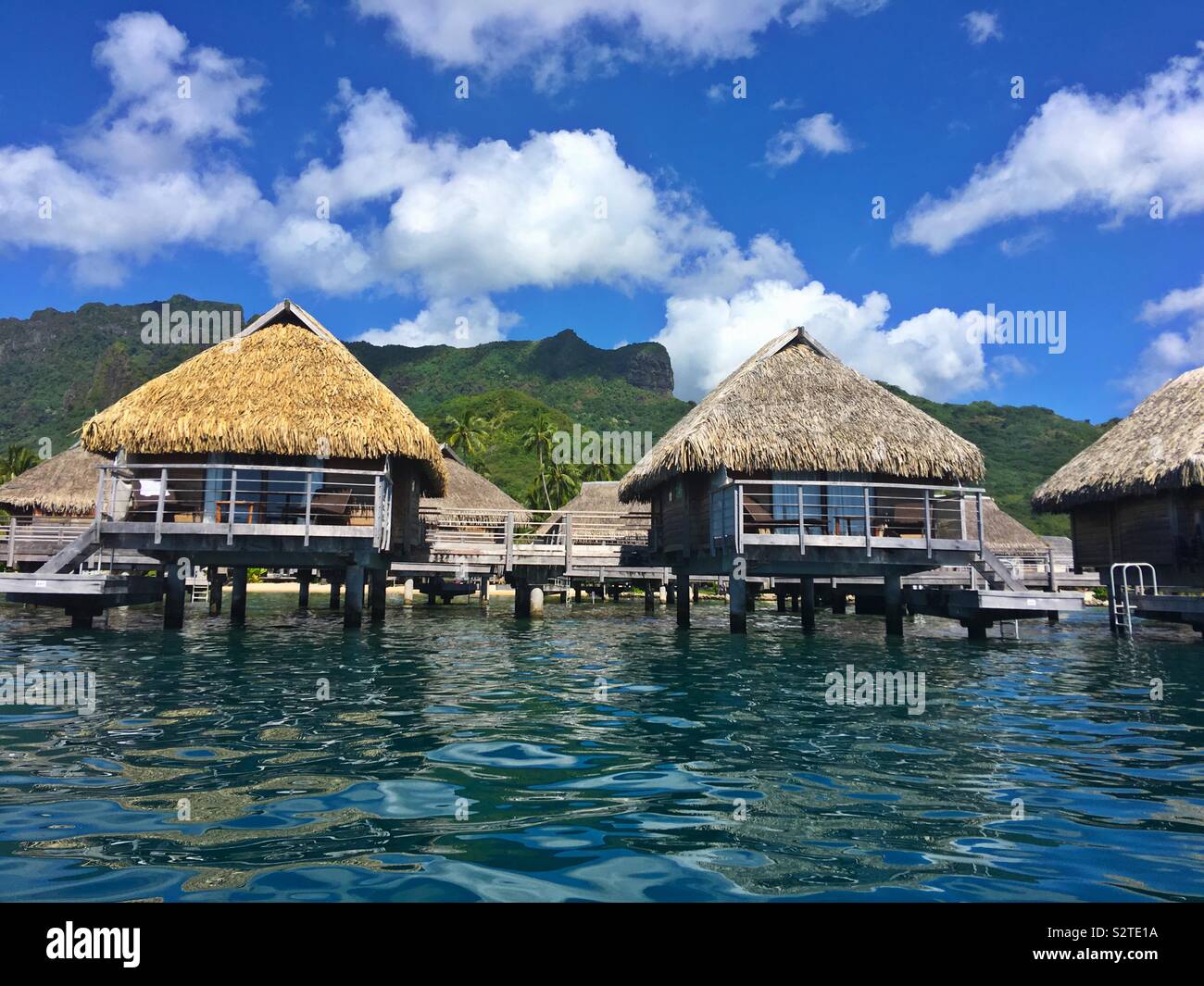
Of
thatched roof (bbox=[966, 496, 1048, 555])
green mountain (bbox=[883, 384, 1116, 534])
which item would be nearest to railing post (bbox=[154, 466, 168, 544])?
thatched roof (bbox=[966, 496, 1048, 555])

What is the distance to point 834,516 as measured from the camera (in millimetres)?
16859

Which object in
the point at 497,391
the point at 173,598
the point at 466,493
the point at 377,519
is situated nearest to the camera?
the point at 377,519

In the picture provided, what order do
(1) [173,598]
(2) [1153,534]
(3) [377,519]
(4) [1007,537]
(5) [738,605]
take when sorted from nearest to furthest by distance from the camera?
(3) [377,519]
(1) [173,598]
(5) [738,605]
(2) [1153,534]
(4) [1007,537]

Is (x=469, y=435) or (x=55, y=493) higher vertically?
(x=469, y=435)

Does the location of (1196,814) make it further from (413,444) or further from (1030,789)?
(413,444)

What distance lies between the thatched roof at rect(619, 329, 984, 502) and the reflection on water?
19.6ft

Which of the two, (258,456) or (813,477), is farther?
(813,477)

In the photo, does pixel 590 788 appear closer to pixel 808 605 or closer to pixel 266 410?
pixel 266 410

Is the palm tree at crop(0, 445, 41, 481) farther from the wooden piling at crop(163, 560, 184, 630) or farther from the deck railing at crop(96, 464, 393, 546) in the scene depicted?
the wooden piling at crop(163, 560, 184, 630)

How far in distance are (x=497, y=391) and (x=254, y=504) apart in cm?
7128

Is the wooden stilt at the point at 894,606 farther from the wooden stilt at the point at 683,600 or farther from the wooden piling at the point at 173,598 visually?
the wooden piling at the point at 173,598

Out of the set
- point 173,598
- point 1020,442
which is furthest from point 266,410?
point 1020,442

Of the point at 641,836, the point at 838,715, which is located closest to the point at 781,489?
the point at 838,715

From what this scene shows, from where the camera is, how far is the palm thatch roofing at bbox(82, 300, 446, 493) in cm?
1662
